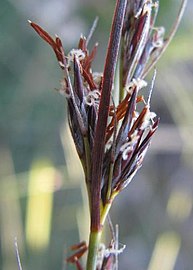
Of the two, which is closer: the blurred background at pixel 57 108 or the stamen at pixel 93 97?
the stamen at pixel 93 97

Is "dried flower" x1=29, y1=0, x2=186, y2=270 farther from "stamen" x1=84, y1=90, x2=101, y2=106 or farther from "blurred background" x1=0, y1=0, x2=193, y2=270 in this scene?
"blurred background" x1=0, y1=0, x2=193, y2=270

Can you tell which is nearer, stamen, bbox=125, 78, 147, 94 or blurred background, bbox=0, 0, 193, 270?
stamen, bbox=125, 78, 147, 94

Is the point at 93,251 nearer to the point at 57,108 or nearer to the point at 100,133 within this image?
the point at 100,133

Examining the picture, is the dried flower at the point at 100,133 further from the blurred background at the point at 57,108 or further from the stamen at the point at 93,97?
the blurred background at the point at 57,108

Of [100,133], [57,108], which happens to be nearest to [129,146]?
[100,133]

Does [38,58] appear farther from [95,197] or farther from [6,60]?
[95,197]

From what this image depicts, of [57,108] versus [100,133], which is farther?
[57,108]

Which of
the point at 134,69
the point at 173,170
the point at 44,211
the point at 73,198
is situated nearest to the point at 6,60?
the point at 73,198

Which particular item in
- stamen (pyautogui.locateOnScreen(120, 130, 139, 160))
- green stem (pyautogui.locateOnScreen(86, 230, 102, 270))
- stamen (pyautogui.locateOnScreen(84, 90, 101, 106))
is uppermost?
stamen (pyautogui.locateOnScreen(84, 90, 101, 106))

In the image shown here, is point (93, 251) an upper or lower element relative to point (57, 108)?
lower

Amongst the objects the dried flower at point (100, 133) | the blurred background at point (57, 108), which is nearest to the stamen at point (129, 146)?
the dried flower at point (100, 133)

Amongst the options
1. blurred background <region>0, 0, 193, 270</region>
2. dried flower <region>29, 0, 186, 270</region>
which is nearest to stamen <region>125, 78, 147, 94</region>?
dried flower <region>29, 0, 186, 270</region>
